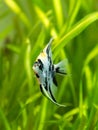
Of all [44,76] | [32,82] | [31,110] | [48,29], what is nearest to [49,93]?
[44,76]

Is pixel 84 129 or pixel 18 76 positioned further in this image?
pixel 18 76

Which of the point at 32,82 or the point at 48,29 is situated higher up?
the point at 48,29

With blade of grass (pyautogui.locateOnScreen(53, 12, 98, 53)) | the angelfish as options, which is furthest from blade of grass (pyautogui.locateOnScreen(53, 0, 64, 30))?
the angelfish

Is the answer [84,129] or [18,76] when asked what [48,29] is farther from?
[84,129]

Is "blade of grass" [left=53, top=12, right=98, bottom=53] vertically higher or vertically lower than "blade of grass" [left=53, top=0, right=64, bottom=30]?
lower

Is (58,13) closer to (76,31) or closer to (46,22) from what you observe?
(46,22)

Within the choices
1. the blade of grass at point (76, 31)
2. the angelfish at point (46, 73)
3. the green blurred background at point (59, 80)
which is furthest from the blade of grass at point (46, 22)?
the angelfish at point (46, 73)

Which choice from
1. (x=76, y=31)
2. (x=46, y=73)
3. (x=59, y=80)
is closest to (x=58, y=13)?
(x=59, y=80)

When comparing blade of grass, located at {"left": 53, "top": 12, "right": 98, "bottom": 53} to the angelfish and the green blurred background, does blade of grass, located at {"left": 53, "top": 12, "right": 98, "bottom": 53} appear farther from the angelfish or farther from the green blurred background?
the angelfish
